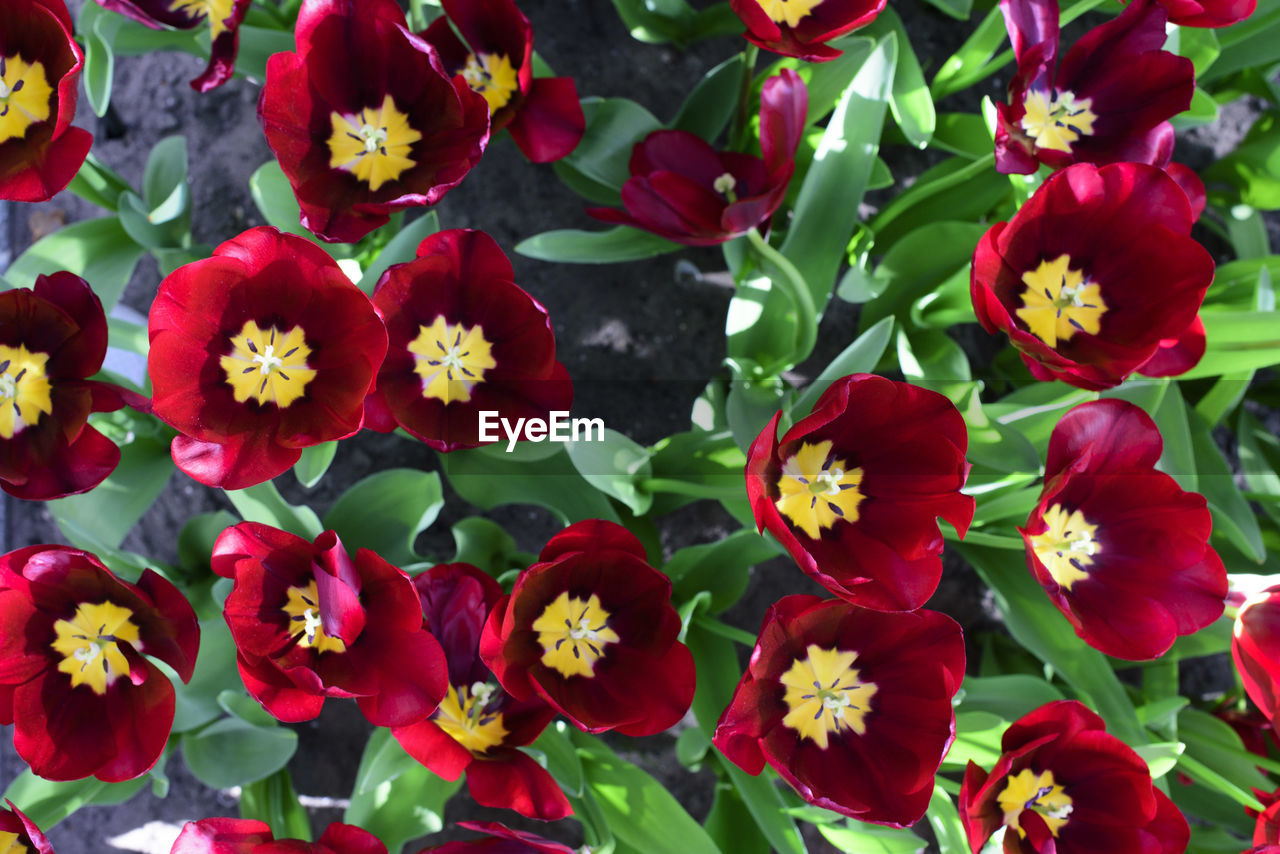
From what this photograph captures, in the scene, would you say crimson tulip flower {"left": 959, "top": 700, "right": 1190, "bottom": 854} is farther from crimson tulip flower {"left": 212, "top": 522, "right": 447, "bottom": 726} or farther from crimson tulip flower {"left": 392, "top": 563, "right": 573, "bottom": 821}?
crimson tulip flower {"left": 212, "top": 522, "right": 447, "bottom": 726}

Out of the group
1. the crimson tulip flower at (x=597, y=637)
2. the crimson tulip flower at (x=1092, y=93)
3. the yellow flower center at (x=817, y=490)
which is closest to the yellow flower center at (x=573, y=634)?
the crimson tulip flower at (x=597, y=637)

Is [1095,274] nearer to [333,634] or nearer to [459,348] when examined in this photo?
[459,348]

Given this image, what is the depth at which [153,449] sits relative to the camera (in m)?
1.29

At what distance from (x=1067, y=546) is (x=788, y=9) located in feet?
2.52

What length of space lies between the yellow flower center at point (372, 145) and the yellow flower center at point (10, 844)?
0.82m

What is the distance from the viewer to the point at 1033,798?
41.6 inches

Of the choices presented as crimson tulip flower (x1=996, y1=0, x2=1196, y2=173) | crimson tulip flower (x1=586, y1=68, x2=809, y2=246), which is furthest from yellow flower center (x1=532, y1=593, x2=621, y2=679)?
crimson tulip flower (x1=996, y1=0, x2=1196, y2=173)

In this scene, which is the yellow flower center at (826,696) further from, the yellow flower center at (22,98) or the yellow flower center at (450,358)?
the yellow flower center at (22,98)

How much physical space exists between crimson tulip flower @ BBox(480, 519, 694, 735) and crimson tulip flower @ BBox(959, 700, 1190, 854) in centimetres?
36

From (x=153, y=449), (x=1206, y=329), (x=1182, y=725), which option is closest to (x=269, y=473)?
(x=153, y=449)

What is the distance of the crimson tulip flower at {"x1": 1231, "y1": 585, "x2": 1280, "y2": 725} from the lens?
100cm

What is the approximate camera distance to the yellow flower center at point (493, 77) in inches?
46.1

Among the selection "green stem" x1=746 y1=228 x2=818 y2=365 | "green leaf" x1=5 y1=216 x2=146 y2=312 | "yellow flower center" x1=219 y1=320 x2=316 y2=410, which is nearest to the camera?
"yellow flower center" x1=219 y1=320 x2=316 y2=410

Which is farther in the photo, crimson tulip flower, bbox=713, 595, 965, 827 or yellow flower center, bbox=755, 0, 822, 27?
yellow flower center, bbox=755, 0, 822, 27
